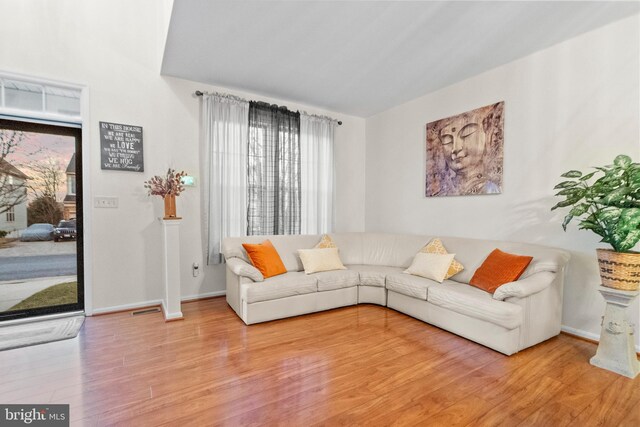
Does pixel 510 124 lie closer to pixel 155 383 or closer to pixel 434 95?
pixel 434 95

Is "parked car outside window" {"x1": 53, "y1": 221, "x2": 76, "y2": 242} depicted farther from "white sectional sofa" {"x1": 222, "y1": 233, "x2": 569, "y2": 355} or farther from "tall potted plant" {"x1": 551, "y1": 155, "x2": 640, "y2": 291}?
"tall potted plant" {"x1": 551, "y1": 155, "x2": 640, "y2": 291}

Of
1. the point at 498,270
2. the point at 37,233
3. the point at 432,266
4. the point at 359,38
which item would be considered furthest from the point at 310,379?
the point at 37,233

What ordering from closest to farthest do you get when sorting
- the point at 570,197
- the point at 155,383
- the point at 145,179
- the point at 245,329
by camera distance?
the point at 155,383 → the point at 570,197 → the point at 245,329 → the point at 145,179

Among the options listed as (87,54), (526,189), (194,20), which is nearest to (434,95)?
(526,189)

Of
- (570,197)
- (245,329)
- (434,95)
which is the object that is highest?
(434,95)

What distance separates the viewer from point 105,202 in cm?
322

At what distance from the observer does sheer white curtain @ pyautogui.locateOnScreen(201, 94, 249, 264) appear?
12.0 ft

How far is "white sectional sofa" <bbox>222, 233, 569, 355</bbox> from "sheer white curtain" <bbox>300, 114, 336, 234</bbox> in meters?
0.48

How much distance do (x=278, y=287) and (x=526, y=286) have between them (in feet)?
7.36

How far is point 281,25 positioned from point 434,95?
7.84 ft

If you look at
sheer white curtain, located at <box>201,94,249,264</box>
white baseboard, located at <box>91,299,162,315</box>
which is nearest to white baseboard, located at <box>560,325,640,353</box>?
sheer white curtain, located at <box>201,94,249,264</box>

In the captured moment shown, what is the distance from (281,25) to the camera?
2.49m

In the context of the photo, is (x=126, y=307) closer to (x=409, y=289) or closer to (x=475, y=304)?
(x=409, y=289)

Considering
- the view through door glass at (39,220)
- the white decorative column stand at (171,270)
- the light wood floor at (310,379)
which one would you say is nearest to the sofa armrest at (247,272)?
the light wood floor at (310,379)
